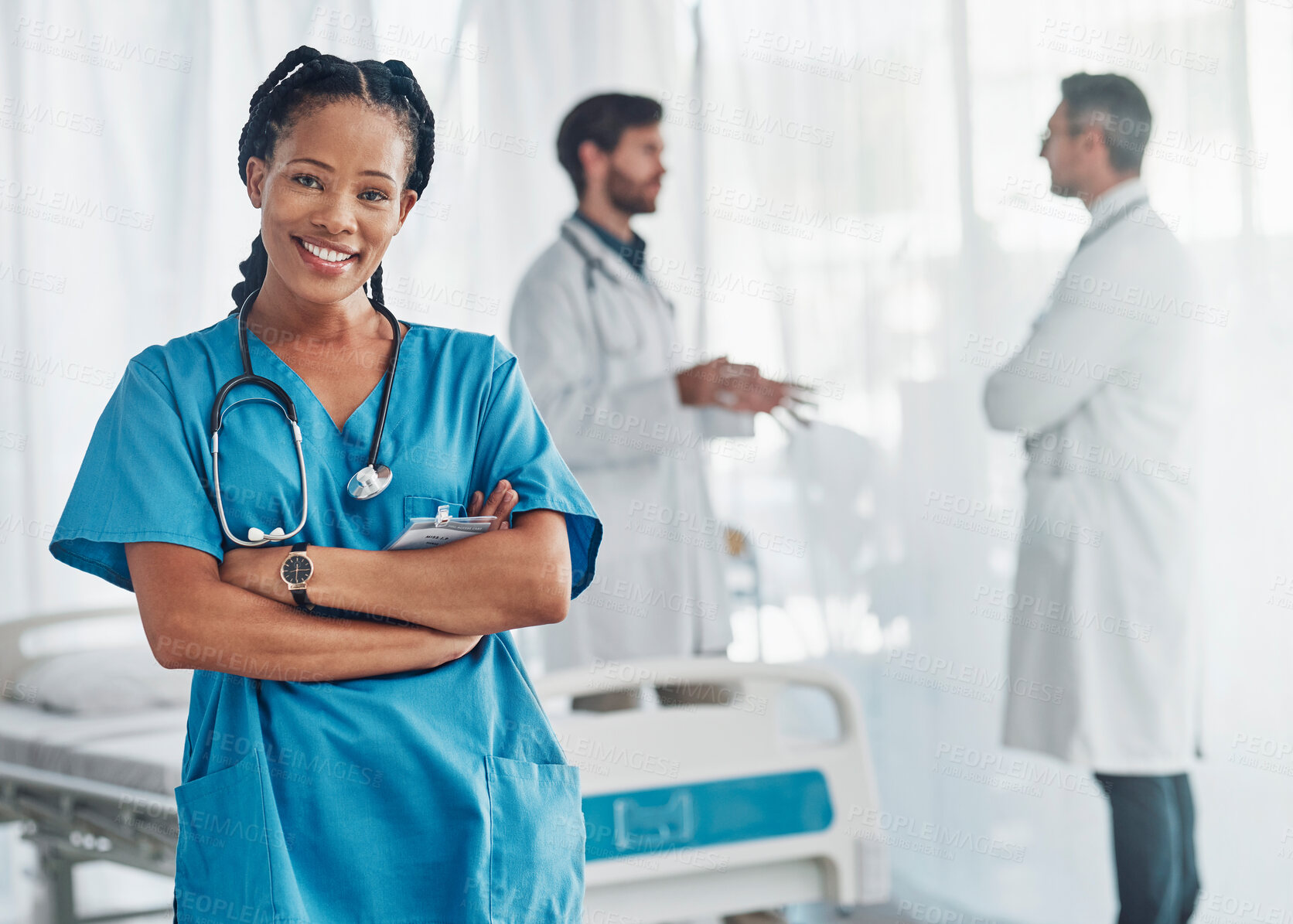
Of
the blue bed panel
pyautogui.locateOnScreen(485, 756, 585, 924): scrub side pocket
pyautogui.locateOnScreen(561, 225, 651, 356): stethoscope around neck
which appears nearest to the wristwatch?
pyautogui.locateOnScreen(485, 756, 585, 924): scrub side pocket

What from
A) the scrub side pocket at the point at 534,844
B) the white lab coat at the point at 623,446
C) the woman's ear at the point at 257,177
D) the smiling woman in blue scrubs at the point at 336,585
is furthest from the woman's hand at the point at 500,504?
the white lab coat at the point at 623,446

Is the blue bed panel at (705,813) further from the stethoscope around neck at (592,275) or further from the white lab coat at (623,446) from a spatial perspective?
the stethoscope around neck at (592,275)

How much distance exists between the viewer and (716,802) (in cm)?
196

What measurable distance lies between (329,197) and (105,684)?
1.70 meters

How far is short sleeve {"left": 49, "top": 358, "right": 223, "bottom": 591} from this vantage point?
38.9 inches

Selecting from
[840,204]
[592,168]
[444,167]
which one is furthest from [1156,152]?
[444,167]

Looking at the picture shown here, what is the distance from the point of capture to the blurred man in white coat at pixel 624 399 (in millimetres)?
2602

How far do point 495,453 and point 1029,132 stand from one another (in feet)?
6.96

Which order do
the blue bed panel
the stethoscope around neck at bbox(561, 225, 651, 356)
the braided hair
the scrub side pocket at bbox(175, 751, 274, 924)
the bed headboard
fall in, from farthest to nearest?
the stethoscope around neck at bbox(561, 225, 651, 356) → the bed headboard → the blue bed panel → the braided hair → the scrub side pocket at bbox(175, 751, 274, 924)

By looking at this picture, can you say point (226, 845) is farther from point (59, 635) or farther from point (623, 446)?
point (59, 635)

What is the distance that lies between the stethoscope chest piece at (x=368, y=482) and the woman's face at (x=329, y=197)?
0.17 m

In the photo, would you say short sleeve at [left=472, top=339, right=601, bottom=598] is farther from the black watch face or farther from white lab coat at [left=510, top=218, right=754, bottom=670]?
white lab coat at [left=510, top=218, right=754, bottom=670]

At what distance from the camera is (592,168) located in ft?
8.90

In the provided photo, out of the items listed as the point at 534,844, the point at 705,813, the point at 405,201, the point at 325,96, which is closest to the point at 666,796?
the point at 705,813
